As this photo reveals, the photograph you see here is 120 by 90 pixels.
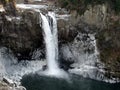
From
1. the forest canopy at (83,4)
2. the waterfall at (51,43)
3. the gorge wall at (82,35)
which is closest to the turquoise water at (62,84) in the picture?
the gorge wall at (82,35)

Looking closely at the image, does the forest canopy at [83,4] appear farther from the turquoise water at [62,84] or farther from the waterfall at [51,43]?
the turquoise water at [62,84]

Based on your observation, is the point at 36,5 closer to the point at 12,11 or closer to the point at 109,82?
the point at 12,11

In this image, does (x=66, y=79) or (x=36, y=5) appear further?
(x=36, y=5)

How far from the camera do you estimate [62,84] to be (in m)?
32.9

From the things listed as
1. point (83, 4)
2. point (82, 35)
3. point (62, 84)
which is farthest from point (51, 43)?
point (62, 84)

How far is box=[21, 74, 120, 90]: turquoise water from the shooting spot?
106 ft

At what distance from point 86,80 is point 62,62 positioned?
149 inches

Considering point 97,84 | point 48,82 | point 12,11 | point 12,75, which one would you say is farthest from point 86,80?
point 12,11

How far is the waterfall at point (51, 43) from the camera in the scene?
116 feet

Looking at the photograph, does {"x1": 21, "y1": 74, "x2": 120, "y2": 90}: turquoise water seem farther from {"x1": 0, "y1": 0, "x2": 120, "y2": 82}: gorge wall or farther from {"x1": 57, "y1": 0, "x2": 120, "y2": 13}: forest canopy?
{"x1": 57, "y1": 0, "x2": 120, "y2": 13}: forest canopy

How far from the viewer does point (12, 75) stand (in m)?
33.8

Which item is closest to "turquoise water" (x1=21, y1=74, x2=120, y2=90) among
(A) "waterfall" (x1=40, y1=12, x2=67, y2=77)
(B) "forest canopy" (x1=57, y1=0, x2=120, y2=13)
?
(A) "waterfall" (x1=40, y1=12, x2=67, y2=77)

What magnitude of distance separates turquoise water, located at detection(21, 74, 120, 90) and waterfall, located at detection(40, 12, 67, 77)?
144 centimetres

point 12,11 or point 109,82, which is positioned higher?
point 12,11
